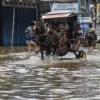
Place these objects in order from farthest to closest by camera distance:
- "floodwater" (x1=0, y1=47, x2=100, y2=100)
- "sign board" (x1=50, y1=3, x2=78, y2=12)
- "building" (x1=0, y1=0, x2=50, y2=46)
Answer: "building" (x1=0, y1=0, x2=50, y2=46), "sign board" (x1=50, y1=3, x2=78, y2=12), "floodwater" (x1=0, y1=47, x2=100, y2=100)

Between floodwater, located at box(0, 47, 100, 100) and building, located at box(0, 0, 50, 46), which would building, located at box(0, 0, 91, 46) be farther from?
floodwater, located at box(0, 47, 100, 100)

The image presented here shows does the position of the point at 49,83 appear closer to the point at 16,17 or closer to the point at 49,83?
the point at 49,83

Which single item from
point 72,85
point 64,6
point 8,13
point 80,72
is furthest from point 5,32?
point 72,85

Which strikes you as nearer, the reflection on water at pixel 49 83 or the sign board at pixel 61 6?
the reflection on water at pixel 49 83

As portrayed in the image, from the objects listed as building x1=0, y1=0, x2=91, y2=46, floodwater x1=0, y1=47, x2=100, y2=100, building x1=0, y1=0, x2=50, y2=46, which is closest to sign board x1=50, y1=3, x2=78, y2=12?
building x1=0, y1=0, x2=91, y2=46

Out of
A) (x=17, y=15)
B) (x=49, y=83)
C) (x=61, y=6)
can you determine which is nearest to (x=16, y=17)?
(x=17, y=15)

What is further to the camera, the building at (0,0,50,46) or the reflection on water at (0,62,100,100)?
the building at (0,0,50,46)

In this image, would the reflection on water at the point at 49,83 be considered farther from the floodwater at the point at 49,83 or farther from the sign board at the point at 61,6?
the sign board at the point at 61,6

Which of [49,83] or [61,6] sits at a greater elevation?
[61,6]

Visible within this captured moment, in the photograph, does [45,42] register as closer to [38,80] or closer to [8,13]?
[38,80]

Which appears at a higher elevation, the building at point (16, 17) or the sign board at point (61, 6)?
the sign board at point (61, 6)

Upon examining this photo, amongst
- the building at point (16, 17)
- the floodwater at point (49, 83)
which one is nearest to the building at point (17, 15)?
the building at point (16, 17)

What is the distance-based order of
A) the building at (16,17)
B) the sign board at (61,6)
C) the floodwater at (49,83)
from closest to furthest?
the floodwater at (49,83), the sign board at (61,6), the building at (16,17)

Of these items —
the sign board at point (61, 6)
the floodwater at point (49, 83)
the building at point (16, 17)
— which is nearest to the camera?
the floodwater at point (49, 83)
